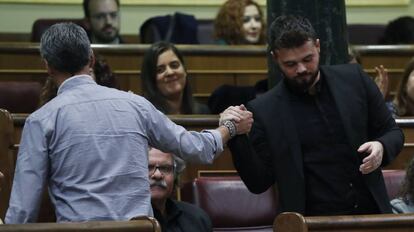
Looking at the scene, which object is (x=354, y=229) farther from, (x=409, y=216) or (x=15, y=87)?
(x=15, y=87)

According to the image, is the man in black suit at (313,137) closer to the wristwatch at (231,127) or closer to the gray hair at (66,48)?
the wristwatch at (231,127)

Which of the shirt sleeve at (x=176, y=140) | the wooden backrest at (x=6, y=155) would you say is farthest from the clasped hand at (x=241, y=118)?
the wooden backrest at (x=6, y=155)

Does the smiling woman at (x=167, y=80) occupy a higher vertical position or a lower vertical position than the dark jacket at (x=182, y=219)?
higher

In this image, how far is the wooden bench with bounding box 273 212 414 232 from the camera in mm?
2656

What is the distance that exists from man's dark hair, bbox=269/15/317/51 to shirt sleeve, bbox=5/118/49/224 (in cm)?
73

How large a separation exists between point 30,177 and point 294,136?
2.41 feet

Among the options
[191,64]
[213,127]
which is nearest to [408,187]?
[213,127]

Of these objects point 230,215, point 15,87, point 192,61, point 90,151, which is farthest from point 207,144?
point 192,61

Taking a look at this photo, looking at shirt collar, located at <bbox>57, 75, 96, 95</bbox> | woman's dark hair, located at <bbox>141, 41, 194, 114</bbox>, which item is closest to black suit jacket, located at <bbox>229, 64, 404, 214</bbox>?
shirt collar, located at <bbox>57, 75, 96, 95</bbox>

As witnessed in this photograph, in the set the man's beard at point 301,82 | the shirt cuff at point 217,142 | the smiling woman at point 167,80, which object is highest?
the man's beard at point 301,82

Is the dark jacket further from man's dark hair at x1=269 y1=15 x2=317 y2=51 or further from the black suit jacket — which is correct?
man's dark hair at x1=269 y1=15 x2=317 y2=51

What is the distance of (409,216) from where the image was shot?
9.09 feet

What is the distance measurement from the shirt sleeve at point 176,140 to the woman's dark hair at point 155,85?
1.36 m

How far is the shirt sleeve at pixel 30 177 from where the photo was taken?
8.63 ft
